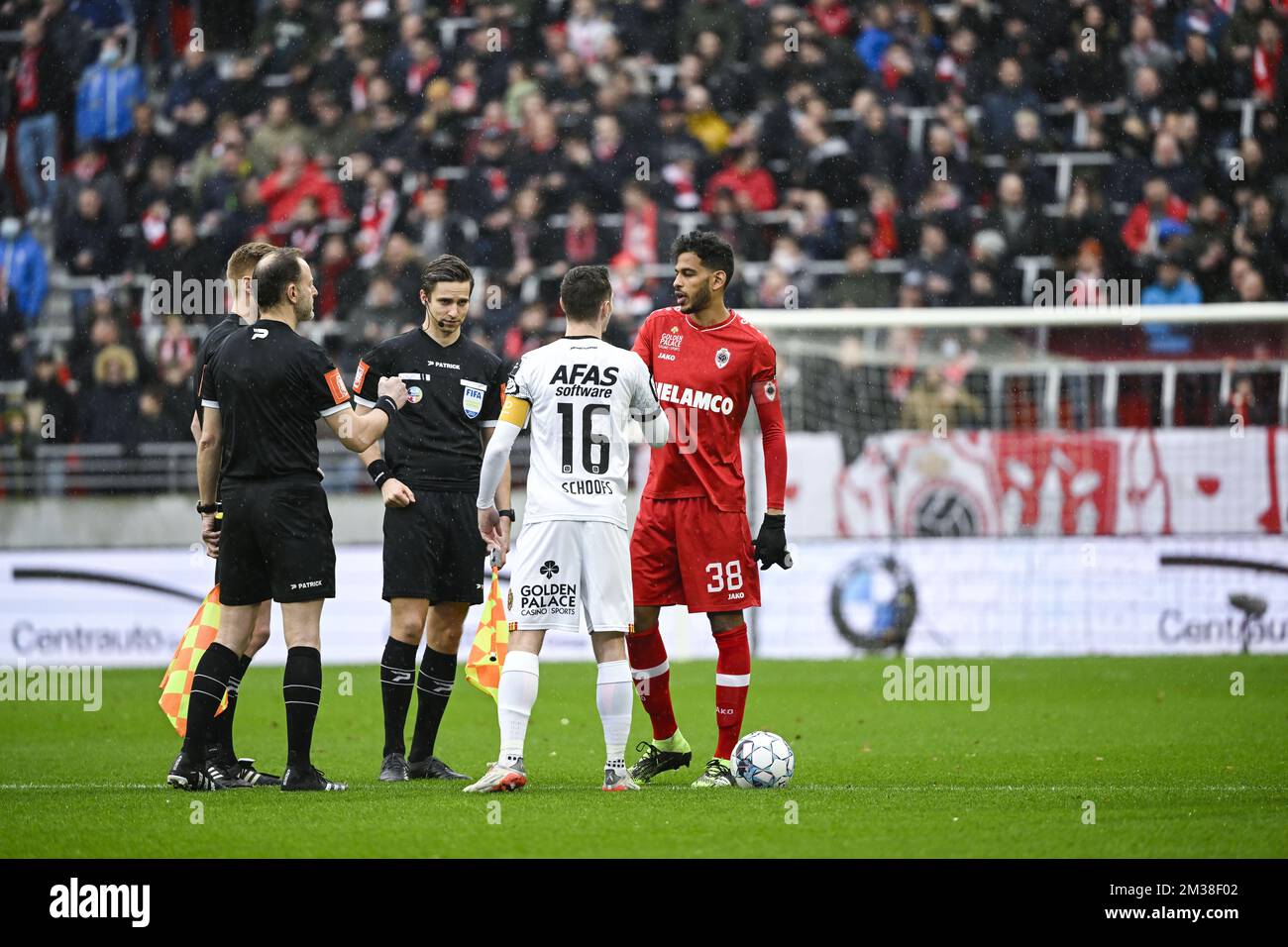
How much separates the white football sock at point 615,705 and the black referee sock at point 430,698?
1053 mm

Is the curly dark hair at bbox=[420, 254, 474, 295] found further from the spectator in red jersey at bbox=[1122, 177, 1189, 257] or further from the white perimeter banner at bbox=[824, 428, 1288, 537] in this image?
the spectator in red jersey at bbox=[1122, 177, 1189, 257]

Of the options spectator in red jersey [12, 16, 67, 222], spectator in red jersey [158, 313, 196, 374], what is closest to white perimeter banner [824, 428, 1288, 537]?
spectator in red jersey [158, 313, 196, 374]

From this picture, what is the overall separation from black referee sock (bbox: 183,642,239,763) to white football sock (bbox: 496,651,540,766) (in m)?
1.22

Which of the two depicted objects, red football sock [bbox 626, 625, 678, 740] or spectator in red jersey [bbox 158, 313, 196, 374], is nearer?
red football sock [bbox 626, 625, 678, 740]

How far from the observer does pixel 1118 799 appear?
6.53 m

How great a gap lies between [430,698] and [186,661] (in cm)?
121

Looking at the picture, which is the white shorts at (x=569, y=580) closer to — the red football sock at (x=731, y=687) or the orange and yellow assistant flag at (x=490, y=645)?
the red football sock at (x=731, y=687)

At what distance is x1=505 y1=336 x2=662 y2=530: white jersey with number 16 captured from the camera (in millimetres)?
6785

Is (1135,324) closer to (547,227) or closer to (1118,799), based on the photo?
(547,227)

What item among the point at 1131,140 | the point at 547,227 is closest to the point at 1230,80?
the point at 1131,140

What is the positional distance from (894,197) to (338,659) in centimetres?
764

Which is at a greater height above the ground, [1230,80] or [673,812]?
[1230,80]
